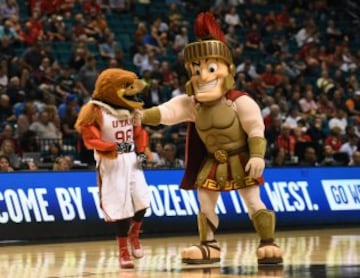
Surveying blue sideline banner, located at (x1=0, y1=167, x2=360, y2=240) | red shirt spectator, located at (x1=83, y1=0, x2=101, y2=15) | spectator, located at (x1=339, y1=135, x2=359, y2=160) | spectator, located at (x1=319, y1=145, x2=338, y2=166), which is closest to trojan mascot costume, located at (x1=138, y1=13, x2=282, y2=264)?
blue sideline banner, located at (x1=0, y1=167, x2=360, y2=240)

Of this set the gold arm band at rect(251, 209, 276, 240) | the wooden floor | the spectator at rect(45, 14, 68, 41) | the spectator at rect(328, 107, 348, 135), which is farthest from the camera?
the spectator at rect(328, 107, 348, 135)

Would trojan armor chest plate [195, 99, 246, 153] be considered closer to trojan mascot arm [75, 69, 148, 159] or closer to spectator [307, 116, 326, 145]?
trojan mascot arm [75, 69, 148, 159]

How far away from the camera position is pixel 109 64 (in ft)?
70.5

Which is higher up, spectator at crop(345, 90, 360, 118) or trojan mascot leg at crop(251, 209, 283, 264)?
spectator at crop(345, 90, 360, 118)

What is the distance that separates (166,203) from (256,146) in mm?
5441

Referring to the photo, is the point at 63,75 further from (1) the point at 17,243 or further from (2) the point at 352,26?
(2) the point at 352,26

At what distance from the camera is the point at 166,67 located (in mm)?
21938

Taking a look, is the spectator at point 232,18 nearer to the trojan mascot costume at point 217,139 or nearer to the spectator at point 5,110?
the spectator at point 5,110

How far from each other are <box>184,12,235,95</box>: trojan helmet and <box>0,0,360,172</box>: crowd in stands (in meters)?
5.30

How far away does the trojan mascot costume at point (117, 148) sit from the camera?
36.3ft

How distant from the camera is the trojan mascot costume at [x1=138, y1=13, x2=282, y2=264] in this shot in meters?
10.9

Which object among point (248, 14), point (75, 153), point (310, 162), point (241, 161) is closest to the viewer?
point (241, 161)

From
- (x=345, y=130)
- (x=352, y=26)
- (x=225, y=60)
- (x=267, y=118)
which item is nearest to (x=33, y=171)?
(x=225, y=60)

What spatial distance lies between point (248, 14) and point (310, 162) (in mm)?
7259
